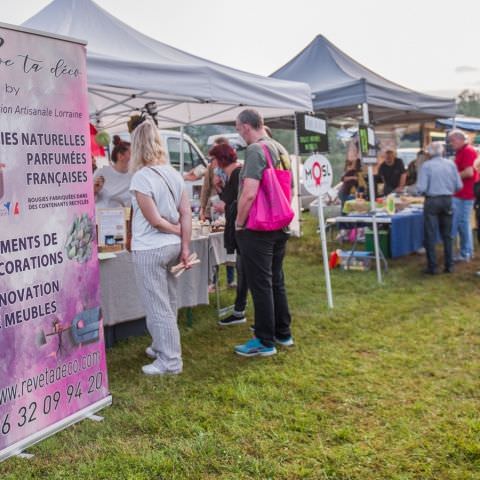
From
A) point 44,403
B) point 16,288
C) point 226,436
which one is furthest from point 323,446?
point 16,288

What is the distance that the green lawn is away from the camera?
274 cm

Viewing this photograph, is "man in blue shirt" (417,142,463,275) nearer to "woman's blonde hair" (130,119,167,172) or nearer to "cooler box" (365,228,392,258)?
"cooler box" (365,228,392,258)

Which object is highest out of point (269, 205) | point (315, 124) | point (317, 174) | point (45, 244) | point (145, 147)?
point (315, 124)

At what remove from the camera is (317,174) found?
559 cm

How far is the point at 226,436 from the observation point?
304cm

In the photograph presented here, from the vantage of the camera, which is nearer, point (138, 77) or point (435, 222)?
point (138, 77)

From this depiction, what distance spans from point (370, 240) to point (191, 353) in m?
4.21

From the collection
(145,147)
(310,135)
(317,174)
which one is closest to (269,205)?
(145,147)

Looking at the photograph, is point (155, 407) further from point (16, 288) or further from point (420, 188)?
point (420, 188)

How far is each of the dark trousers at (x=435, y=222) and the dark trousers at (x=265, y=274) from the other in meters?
3.31

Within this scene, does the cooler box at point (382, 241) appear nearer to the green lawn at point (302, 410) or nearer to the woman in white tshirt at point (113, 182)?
the green lawn at point (302, 410)

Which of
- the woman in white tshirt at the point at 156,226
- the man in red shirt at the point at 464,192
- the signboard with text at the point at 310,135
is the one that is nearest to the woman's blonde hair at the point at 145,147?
the woman in white tshirt at the point at 156,226

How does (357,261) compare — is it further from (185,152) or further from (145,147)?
(185,152)

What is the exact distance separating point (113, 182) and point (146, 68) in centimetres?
92
